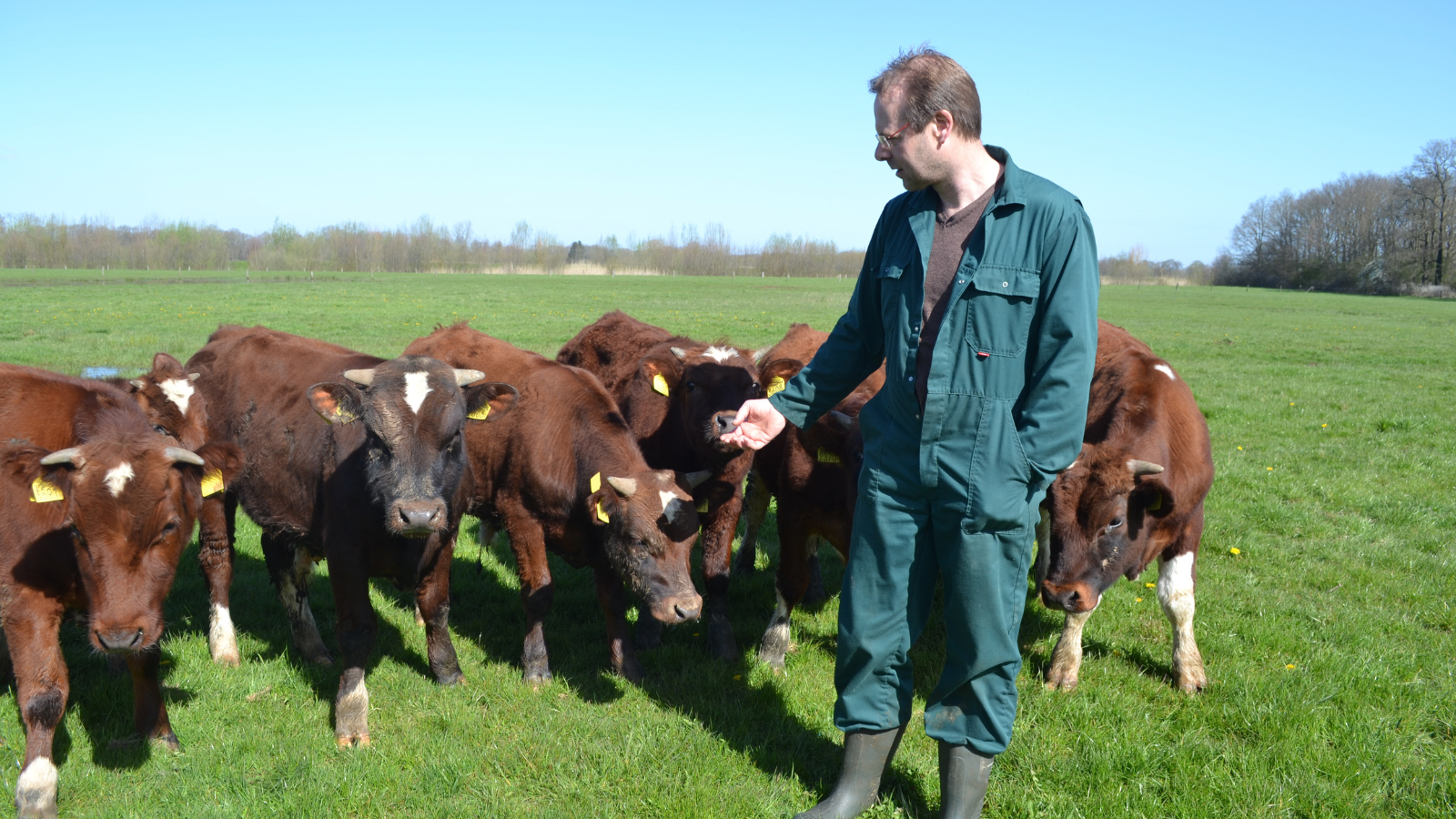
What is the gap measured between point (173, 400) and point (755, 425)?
4.67 meters

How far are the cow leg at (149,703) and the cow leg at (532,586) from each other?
1.97m

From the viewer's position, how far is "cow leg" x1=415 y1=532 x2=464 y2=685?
5.57 m

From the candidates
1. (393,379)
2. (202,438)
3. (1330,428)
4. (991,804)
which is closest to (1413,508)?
(1330,428)

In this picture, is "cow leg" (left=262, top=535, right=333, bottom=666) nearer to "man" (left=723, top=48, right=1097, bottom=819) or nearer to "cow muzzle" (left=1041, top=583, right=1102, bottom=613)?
"man" (left=723, top=48, right=1097, bottom=819)

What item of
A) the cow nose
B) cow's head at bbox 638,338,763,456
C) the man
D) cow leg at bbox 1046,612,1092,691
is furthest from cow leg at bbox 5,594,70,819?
cow leg at bbox 1046,612,1092,691

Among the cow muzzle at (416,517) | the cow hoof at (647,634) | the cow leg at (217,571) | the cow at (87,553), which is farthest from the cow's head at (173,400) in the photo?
the cow hoof at (647,634)

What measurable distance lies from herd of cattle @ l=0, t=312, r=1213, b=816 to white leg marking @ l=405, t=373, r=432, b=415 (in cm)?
1

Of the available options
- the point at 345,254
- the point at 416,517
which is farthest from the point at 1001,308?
the point at 345,254

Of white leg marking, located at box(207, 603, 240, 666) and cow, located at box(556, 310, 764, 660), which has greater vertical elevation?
cow, located at box(556, 310, 764, 660)

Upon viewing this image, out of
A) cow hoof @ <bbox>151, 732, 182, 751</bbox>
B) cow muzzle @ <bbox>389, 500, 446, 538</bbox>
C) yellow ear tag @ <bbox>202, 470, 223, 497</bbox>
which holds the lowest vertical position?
cow hoof @ <bbox>151, 732, 182, 751</bbox>

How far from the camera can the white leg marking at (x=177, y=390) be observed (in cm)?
645

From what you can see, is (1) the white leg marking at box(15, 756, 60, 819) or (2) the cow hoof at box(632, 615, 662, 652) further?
(2) the cow hoof at box(632, 615, 662, 652)

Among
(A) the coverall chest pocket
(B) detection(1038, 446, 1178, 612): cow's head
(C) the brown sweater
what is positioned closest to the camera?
(A) the coverall chest pocket

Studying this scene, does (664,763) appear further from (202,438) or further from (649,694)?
(202,438)
